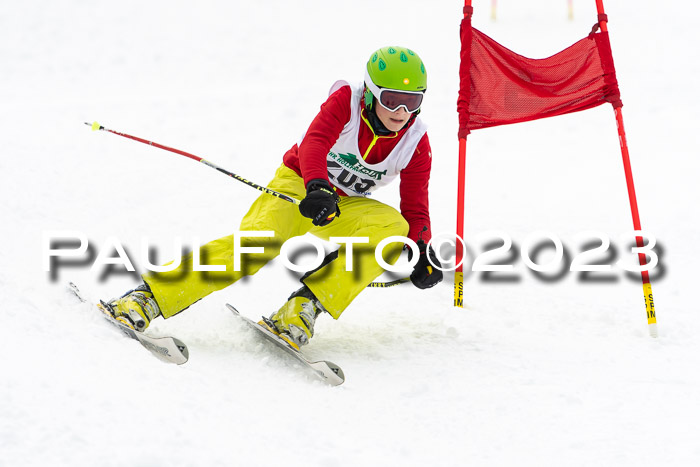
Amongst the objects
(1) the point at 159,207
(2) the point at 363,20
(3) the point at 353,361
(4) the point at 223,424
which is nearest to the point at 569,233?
(3) the point at 353,361

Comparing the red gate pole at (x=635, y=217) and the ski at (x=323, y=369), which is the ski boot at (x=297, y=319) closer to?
the ski at (x=323, y=369)

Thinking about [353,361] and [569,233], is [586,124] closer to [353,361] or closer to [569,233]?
[569,233]

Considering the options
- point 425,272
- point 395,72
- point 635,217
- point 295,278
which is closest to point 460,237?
point 425,272

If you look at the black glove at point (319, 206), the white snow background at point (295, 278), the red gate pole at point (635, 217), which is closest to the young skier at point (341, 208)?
the black glove at point (319, 206)

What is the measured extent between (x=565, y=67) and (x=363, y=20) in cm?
910

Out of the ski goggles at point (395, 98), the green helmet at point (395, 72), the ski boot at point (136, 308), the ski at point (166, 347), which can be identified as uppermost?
the green helmet at point (395, 72)

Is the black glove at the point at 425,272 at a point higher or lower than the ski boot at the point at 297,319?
higher

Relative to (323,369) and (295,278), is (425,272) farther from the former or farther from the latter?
(295,278)

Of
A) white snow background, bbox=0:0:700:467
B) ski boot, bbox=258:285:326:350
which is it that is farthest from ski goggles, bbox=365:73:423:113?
white snow background, bbox=0:0:700:467

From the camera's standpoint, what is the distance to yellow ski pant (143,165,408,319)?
3.84 meters

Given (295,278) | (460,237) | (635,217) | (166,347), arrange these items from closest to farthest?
(166,347) < (635,217) < (460,237) < (295,278)

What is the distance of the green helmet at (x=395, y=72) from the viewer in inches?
152

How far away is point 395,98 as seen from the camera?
388cm

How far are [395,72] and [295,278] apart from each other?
85.3 inches
